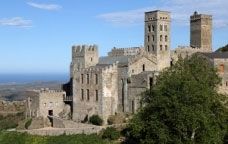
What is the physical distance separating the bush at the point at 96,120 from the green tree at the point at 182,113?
11842 millimetres

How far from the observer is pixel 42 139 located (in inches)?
2238

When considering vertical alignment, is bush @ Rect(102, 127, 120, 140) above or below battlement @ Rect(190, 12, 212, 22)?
below

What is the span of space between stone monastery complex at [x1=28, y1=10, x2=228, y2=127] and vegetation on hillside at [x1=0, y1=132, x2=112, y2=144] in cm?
689

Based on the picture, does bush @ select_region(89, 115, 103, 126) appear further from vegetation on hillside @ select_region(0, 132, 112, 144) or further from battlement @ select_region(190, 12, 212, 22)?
battlement @ select_region(190, 12, 212, 22)

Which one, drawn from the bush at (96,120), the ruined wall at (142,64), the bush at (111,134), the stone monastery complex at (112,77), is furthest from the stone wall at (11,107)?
the bush at (111,134)

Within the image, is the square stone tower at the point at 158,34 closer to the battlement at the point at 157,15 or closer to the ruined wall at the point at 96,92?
the battlement at the point at 157,15

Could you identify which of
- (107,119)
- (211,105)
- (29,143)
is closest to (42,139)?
(29,143)

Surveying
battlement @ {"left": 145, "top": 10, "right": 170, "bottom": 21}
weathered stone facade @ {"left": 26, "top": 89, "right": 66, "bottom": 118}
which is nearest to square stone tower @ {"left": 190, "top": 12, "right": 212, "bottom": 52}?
battlement @ {"left": 145, "top": 10, "right": 170, "bottom": 21}

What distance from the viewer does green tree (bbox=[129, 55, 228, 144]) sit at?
46581 mm

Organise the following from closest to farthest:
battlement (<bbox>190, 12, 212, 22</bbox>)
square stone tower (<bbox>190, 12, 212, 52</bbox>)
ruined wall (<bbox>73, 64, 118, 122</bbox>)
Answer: ruined wall (<bbox>73, 64, 118, 122</bbox>) → square stone tower (<bbox>190, 12, 212, 52</bbox>) → battlement (<bbox>190, 12, 212, 22</bbox>)

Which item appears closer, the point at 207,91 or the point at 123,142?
the point at 207,91

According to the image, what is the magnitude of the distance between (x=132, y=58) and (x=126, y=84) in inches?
150

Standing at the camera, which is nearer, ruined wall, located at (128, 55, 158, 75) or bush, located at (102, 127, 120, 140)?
bush, located at (102, 127, 120, 140)

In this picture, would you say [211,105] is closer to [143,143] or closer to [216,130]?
[216,130]
